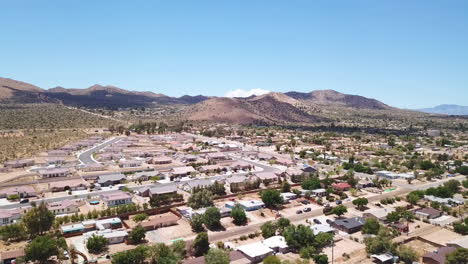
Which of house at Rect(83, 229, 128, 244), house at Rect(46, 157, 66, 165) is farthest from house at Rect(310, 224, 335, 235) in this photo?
house at Rect(46, 157, 66, 165)

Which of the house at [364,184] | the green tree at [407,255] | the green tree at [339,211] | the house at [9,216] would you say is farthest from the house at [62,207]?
the house at [364,184]

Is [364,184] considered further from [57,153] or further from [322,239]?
[57,153]

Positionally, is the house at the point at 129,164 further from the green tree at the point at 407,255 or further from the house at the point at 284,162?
the green tree at the point at 407,255

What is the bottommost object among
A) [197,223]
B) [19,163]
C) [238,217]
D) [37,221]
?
[19,163]

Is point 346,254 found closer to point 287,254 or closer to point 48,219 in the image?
point 287,254

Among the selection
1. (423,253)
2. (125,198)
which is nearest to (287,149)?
(125,198)

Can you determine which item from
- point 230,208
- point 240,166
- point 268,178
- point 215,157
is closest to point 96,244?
point 230,208
